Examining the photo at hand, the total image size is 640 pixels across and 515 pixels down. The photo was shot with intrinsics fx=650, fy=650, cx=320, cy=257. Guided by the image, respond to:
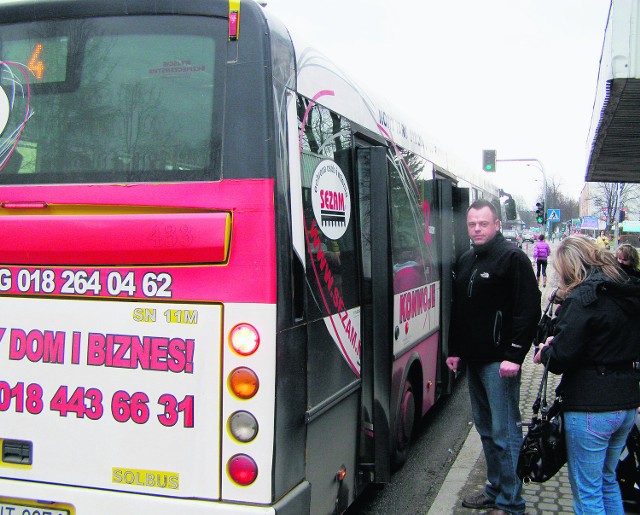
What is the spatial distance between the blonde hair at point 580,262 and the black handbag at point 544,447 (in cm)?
52

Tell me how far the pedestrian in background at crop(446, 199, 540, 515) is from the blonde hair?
0.68 meters

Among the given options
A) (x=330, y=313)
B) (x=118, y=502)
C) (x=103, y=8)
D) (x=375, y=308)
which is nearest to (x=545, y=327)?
(x=375, y=308)

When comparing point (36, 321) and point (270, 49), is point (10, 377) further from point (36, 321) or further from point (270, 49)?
point (270, 49)

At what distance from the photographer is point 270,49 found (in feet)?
9.88

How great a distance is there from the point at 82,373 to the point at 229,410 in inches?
29.3

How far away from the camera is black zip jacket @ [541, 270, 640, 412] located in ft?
10.8

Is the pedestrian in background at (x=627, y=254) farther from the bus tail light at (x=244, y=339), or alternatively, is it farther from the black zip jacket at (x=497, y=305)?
the bus tail light at (x=244, y=339)

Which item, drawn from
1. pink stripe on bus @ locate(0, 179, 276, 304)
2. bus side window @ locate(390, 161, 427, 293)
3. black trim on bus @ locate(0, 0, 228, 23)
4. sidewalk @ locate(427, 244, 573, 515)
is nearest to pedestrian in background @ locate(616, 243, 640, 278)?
sidewalk @ locate(427, 244, 573, 515)

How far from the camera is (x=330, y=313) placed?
141 inches

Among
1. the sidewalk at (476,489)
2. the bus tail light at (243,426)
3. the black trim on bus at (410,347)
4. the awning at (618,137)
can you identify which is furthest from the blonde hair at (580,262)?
the awning at (618,137)

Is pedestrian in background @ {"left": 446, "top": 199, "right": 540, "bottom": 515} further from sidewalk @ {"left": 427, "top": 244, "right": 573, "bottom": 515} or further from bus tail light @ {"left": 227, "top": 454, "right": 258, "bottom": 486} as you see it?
bus tail light @ {"left": 227, "top": 454, "right": 258, "bottom": 486}

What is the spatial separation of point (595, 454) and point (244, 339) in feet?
6.48

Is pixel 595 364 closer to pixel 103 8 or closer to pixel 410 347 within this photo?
pixel 410 347

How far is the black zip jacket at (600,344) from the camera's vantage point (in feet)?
10.8
